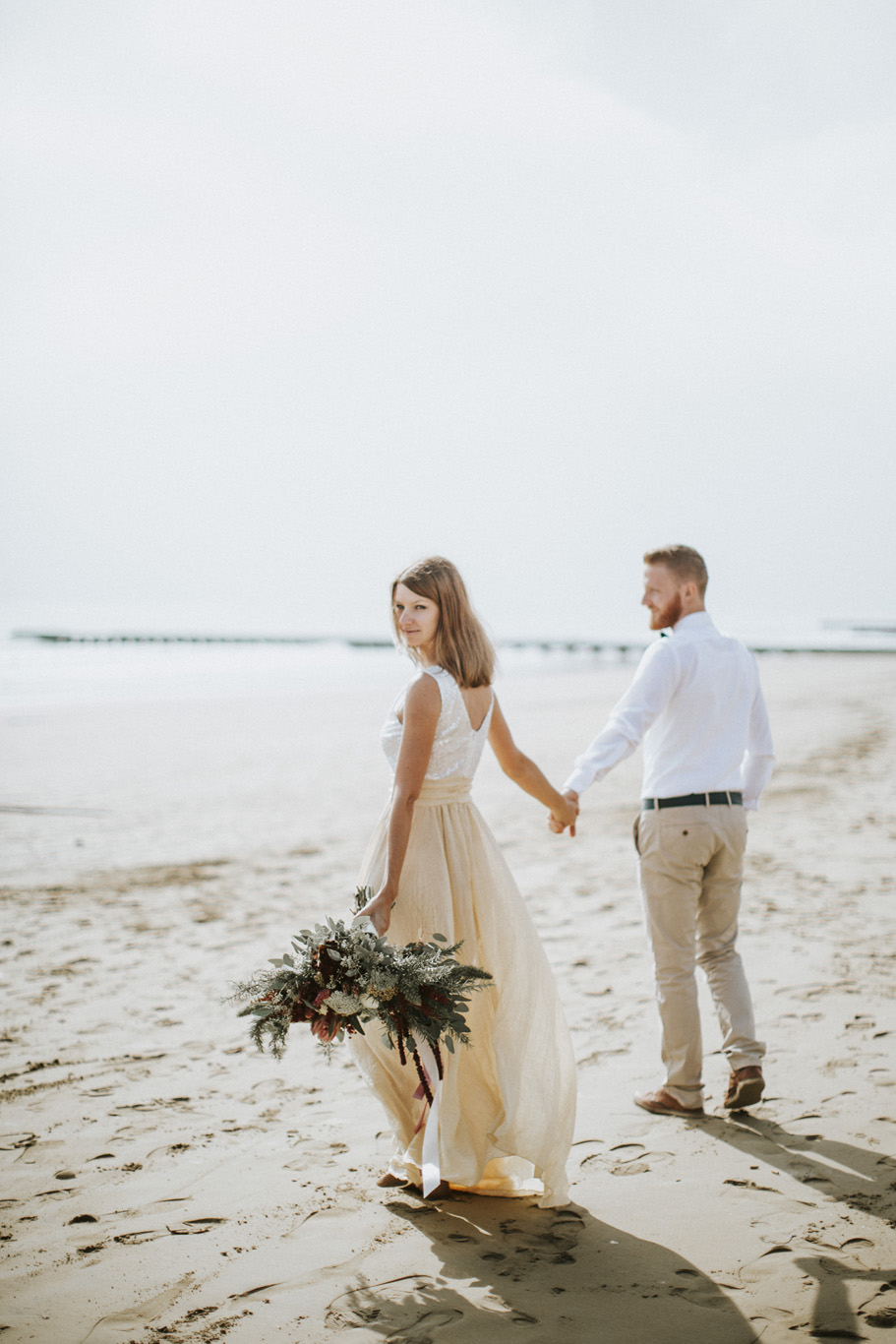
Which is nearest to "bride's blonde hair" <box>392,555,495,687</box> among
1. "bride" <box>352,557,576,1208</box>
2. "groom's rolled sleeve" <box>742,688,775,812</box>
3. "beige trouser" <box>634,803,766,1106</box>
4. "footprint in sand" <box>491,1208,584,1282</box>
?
"bride" <box>352,557,576,1208</box>

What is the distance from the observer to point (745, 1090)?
3920mm

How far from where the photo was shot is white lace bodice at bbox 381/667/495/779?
3363 mm

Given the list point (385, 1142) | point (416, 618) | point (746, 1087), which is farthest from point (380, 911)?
point (746, 1087)

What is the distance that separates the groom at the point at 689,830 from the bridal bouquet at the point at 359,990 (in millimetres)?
1283

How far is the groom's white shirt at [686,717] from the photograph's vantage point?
4.03m

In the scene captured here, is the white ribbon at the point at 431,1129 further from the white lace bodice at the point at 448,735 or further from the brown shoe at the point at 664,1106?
the brown shoe at the point at 664,1106

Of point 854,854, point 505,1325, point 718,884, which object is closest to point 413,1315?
point 505,1325

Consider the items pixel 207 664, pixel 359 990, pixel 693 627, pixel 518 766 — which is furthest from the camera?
pixel 207 664

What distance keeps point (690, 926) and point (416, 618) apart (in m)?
1.75

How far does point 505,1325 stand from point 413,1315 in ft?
0.86

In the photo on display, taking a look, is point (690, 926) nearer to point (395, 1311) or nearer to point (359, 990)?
point (359, 990)

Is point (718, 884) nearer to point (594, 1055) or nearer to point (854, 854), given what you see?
point (594, 1055)

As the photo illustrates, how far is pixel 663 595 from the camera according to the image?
13.7ft

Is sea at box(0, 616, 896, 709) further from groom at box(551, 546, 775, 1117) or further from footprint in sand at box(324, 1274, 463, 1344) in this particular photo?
footprint in sand at box(324, 1274, 463, 1344)
